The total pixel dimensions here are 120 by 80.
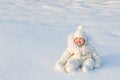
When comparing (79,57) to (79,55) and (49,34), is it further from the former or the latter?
(49,34)

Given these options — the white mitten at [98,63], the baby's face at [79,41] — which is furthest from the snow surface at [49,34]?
the baby's face at [79,41]

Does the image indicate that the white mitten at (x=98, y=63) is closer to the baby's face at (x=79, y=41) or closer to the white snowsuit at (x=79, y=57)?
the white snowsuit at (x=79, y=57)

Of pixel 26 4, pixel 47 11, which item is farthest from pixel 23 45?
pixel 26 4

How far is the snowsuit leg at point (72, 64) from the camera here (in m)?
3.60

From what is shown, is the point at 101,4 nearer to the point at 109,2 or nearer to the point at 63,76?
the point at 109,2

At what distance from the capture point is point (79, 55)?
12.4 ft

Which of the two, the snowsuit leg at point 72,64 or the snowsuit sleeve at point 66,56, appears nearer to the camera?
the snowsuit leg at point 72,64

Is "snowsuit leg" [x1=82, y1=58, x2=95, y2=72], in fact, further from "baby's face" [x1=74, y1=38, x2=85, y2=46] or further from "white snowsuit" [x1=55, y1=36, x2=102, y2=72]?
"baby's face" [x1=74, y1=38, x2=85, y2=46]

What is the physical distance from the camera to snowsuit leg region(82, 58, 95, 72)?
11.8ft

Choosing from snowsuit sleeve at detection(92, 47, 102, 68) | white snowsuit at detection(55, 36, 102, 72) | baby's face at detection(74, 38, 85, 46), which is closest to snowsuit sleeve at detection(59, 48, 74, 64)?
white snowsuit at detection(55, 36, 102, 72)

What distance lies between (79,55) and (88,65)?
0.20 metres

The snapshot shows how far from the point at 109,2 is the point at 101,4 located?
0.31 metres

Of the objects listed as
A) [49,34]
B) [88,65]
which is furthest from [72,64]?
[49,34]

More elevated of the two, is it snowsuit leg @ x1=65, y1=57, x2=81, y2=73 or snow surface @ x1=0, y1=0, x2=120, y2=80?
snowsuit leg @ x1=65, y1=57, x2=81, y2=73
